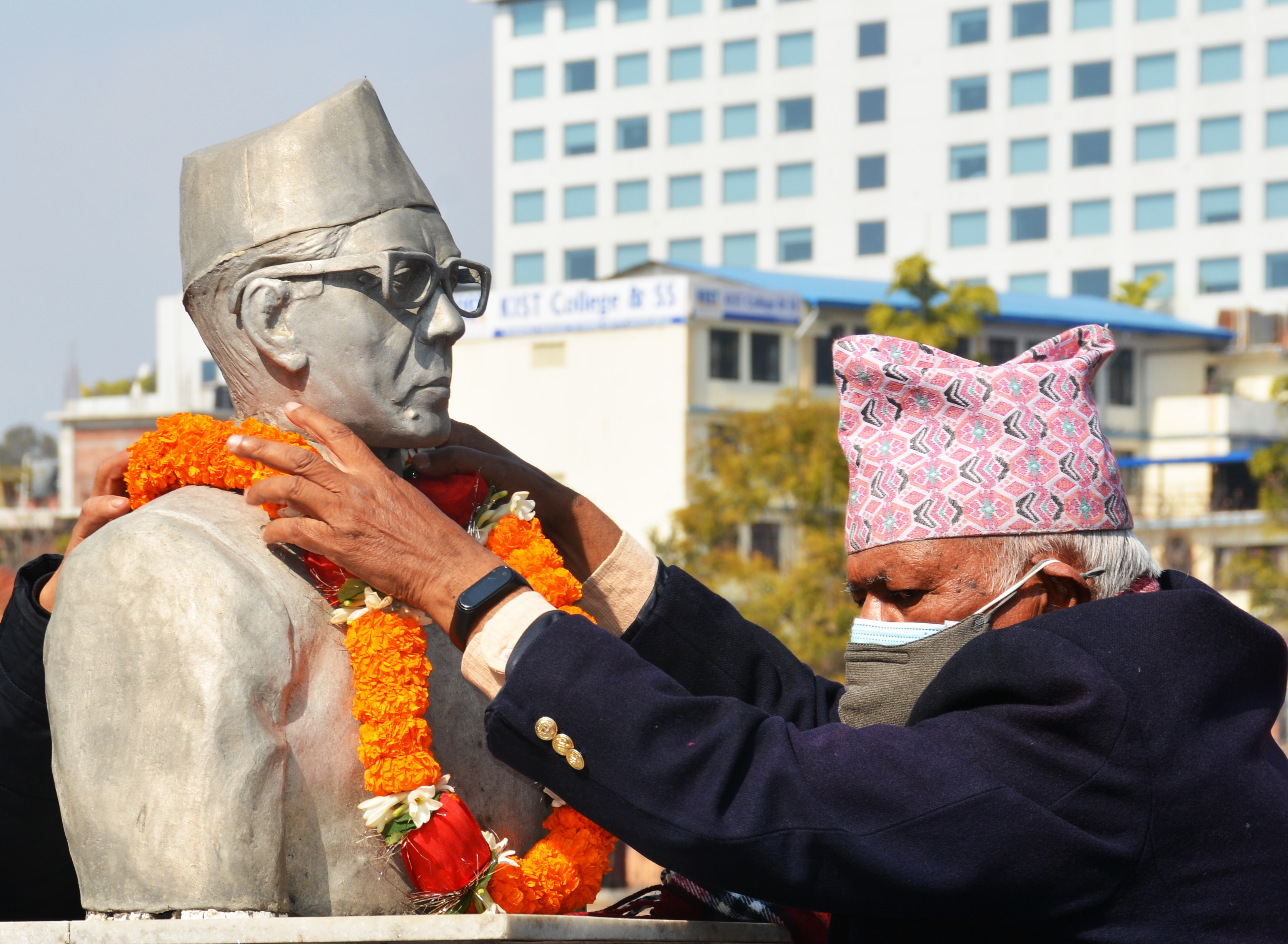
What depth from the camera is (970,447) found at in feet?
11.2

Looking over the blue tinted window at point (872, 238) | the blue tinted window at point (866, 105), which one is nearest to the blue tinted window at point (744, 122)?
the blue tinted window at point (866, 105)

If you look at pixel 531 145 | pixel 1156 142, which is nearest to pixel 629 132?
pixel 531 145

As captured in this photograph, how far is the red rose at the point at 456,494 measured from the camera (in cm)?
367

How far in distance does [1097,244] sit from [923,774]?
58.9m

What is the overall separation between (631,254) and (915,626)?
6220 cm

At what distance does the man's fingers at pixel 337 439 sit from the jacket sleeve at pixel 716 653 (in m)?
1.06

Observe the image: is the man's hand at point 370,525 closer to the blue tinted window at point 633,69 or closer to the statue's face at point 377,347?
the statue's face at point 377,347

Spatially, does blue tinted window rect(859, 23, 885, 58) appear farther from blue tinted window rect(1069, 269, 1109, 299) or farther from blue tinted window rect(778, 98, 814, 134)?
blue tinted window rect(1069, 269, 1109, 299)

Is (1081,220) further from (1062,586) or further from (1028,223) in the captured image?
(1062,586)

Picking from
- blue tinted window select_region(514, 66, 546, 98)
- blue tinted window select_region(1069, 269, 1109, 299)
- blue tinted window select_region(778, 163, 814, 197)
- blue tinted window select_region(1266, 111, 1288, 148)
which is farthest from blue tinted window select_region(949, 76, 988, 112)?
blue tinted window select_region(514, 66, 546, 98)

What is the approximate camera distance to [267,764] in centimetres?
295

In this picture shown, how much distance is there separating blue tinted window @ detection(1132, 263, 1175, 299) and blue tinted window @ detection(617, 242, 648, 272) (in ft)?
64.9

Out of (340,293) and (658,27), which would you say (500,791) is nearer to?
(340,293)

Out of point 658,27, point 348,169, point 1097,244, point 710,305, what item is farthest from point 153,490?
point 658,27
